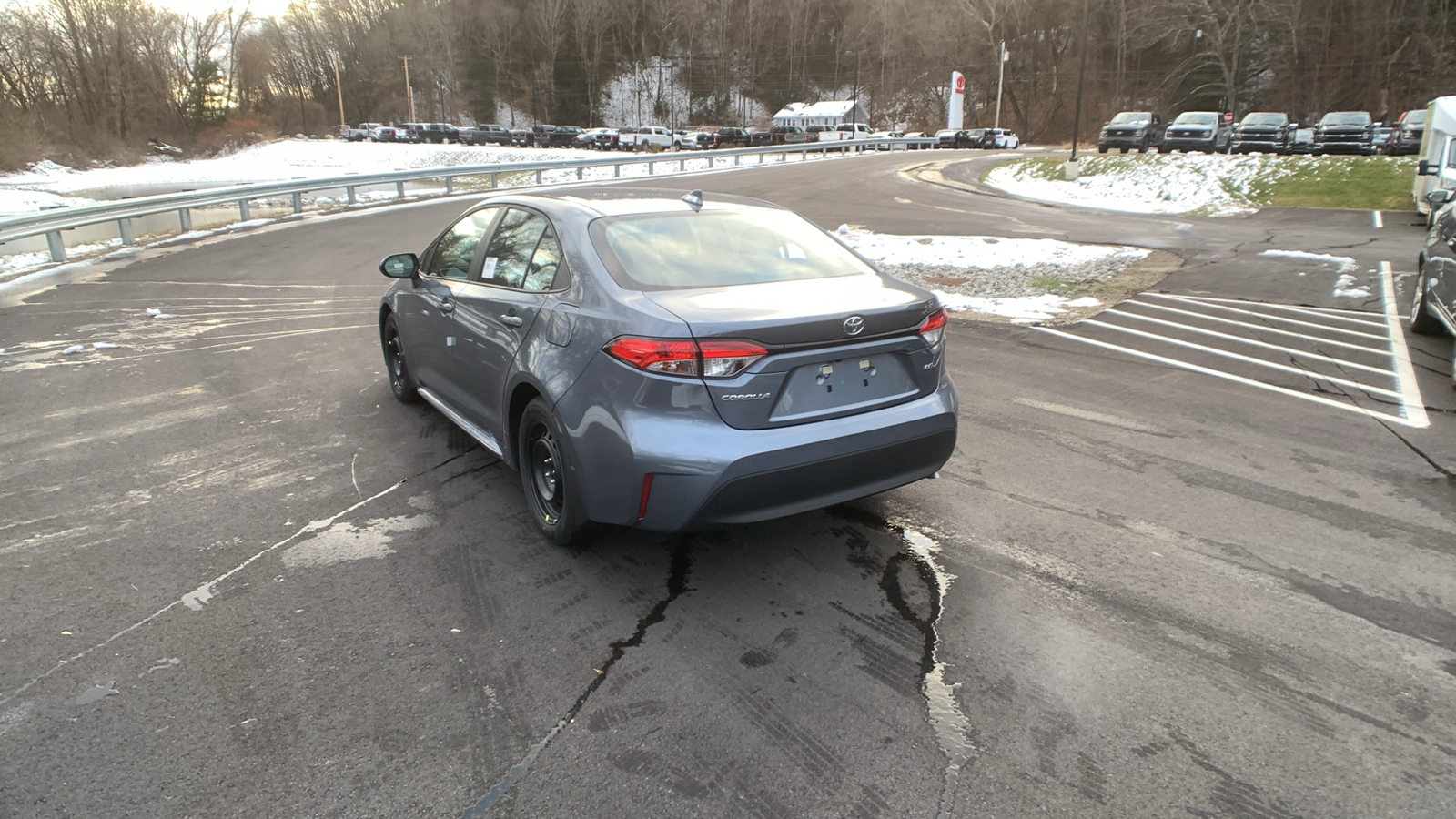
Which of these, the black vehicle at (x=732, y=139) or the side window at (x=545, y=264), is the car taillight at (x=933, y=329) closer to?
the side window at (x=545, y=264)

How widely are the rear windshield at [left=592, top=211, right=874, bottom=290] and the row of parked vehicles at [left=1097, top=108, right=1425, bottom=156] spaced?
34.1 metres

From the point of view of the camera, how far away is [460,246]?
17.0 feet

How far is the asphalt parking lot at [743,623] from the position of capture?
262 centimetres

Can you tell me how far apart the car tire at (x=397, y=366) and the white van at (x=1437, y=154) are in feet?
57.9

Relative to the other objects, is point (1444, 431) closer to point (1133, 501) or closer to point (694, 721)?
point (1133, 501)

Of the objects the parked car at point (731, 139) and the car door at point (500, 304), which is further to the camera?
the parked car at point (731, 139)

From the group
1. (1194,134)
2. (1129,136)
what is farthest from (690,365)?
(1129,136)

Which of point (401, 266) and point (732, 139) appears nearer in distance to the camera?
point (401, 266)

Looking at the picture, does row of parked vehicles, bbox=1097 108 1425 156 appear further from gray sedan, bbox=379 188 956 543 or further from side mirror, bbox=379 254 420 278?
side mirror, bbox=379 254 420 278

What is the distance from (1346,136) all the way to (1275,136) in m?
2.29

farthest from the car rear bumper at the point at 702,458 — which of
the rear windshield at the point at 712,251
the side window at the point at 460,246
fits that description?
the side window at the point at 460,246

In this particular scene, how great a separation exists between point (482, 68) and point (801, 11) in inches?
1628

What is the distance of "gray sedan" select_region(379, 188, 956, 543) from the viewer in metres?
3.37

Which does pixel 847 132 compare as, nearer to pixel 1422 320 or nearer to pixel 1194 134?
pixel 1194 134
